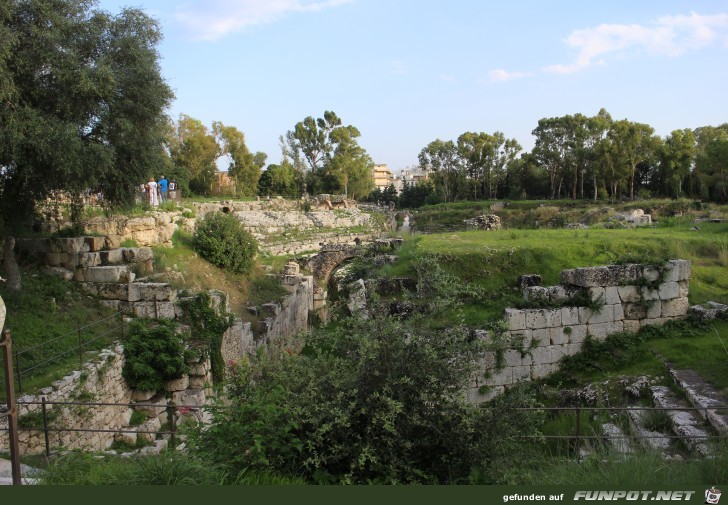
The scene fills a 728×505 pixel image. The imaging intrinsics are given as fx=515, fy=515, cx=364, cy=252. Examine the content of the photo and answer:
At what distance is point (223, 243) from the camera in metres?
15.4

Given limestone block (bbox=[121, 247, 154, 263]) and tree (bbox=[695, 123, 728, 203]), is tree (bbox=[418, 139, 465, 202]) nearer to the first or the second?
tree (bbox=[695, 123, 728, 203])

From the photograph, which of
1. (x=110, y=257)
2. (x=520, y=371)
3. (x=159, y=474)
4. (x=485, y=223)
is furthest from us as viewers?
(x=485, y=223)

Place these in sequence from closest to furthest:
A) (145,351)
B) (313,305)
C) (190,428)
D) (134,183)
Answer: (190,428), (145,351), (134,183), (313,305)

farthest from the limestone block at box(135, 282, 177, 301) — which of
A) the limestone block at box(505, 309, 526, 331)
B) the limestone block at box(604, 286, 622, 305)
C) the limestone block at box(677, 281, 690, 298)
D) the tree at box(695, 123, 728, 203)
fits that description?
the tree at box(695, 123, 728, 203)

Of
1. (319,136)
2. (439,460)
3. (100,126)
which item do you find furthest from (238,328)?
(319,136)

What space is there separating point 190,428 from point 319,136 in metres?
67.7

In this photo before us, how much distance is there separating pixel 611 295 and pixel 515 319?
2242 millimetres

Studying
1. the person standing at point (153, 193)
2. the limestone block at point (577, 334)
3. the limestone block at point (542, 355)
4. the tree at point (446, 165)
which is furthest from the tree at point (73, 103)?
the tree at point (446, 165)

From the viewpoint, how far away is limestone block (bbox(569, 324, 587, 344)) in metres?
11.0

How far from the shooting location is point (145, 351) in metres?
10.4

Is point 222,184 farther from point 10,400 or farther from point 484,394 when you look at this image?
point 10,400

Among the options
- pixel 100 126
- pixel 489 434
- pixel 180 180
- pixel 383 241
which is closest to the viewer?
Answer: pixel 489 434

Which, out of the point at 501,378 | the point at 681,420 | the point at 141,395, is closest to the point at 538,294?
the point at 501,378

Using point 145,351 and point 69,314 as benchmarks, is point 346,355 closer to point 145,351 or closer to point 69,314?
point 145,351
